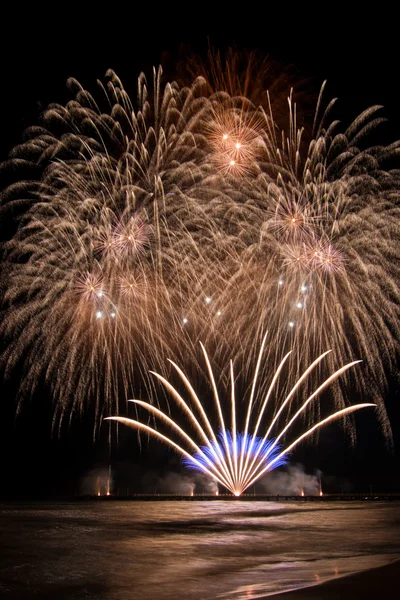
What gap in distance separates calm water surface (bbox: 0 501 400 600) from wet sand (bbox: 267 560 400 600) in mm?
444

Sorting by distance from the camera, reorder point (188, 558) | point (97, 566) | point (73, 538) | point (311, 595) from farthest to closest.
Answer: point (73, 538) → point (188, 558) → point (97, 566) → point (311, 595)

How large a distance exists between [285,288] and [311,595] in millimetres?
16897

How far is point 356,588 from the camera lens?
898cm

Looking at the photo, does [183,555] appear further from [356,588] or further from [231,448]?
[231,448]

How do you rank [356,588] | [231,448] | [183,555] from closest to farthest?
[356,588]
[183,555]
[231,448]

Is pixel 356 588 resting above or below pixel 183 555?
below

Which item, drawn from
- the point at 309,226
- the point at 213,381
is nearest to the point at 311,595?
the point at 309,226

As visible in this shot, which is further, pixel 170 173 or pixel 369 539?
pixel 170 173

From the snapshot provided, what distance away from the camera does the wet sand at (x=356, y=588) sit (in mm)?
8438

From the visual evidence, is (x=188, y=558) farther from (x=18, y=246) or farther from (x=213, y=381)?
(x=213, y=381)

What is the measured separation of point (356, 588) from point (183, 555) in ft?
17.5

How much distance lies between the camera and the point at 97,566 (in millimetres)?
12164

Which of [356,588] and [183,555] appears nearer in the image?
[356,588]

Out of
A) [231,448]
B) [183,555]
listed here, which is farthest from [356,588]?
[231,448]
